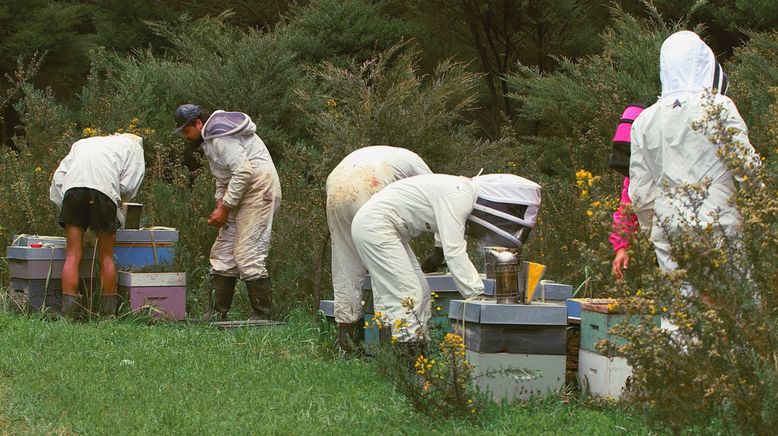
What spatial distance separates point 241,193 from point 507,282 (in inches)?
158

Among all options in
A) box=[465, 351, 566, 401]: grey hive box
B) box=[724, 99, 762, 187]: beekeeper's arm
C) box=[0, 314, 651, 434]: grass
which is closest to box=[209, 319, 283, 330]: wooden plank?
A: box=[0, 314, 651, 434]: grass

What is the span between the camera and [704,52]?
6328 mm

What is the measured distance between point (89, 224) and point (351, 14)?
1034 cm

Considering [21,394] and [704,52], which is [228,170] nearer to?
[21,394]

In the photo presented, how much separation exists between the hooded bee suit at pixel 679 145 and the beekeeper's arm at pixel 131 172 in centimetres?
535

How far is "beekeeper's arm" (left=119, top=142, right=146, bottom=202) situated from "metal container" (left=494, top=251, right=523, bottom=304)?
4752 millimetres

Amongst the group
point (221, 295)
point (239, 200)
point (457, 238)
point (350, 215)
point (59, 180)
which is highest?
point (59, 180)

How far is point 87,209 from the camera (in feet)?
32.2

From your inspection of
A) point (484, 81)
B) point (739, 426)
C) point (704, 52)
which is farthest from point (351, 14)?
point (739, 426)

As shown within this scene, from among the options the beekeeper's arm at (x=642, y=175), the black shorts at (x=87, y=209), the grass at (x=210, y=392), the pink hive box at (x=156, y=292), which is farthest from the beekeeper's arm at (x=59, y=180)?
the beekeeper's arm at (x=642, y=175)

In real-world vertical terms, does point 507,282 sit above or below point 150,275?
above

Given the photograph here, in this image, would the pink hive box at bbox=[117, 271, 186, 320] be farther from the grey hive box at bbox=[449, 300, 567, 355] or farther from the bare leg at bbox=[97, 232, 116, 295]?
the grey hive box at bbox=[449, 300, 567, 355]

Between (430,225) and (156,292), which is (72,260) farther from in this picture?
(430,225)

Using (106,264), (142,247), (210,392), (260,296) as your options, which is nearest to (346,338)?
(210,392)
